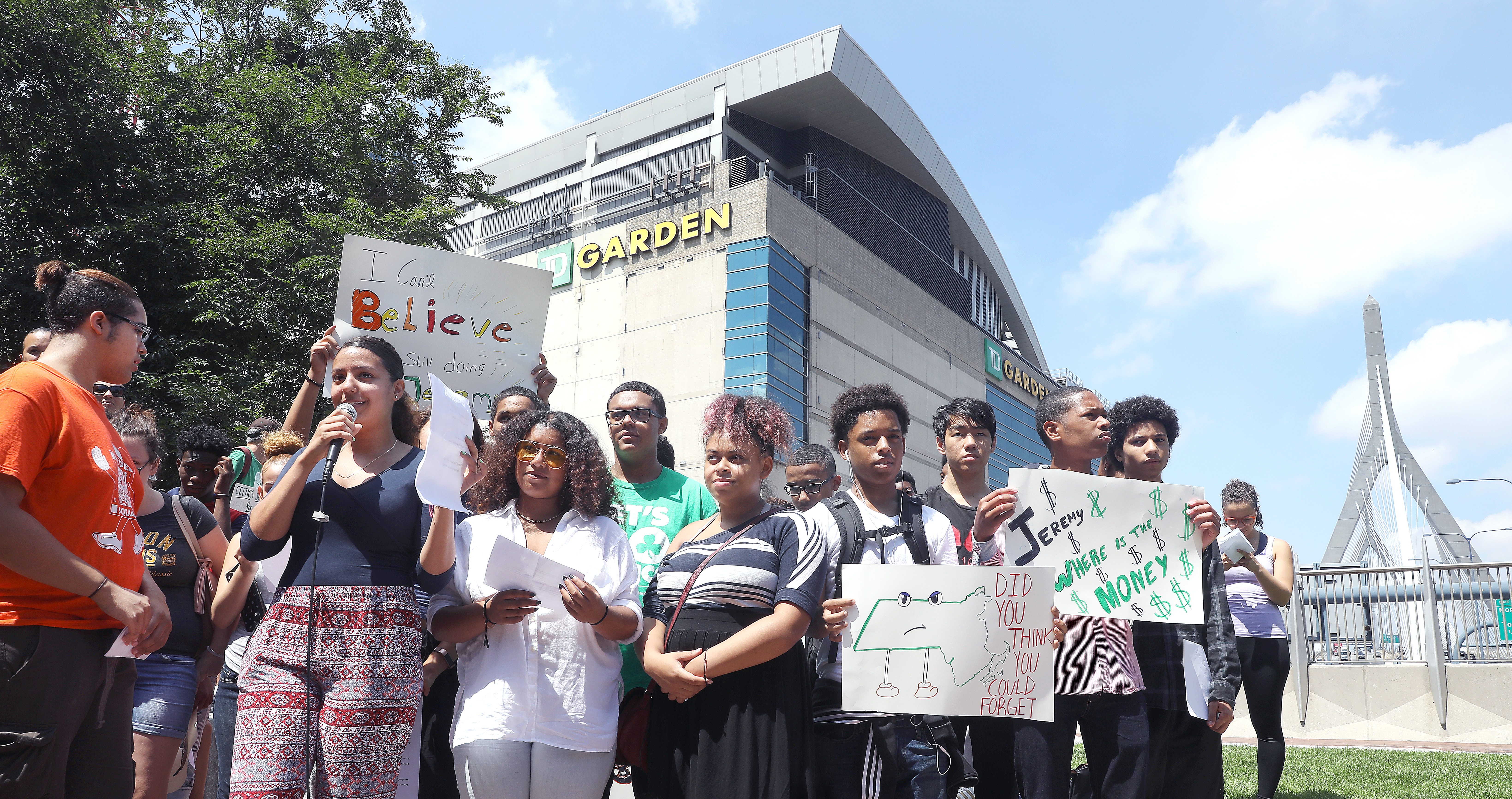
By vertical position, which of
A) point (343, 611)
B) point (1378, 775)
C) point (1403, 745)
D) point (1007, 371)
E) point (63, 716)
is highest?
point (1007, 371)

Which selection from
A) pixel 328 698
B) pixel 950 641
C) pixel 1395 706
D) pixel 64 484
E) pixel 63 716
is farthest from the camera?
pixel 1395 706

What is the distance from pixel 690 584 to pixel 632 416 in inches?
50.1

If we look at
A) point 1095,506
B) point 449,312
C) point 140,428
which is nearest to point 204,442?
point 140,428

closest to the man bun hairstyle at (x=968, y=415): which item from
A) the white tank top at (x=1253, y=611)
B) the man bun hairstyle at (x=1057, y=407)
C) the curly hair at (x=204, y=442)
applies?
the man bun hairstyle at (x=1057, y=407)

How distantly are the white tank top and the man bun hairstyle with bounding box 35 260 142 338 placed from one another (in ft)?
19.3

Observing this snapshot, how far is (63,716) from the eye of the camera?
8.33 ft

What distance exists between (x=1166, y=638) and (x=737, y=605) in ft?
6.25

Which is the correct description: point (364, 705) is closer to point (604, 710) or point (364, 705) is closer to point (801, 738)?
point (604, 710)

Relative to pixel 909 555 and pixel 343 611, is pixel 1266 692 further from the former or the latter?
pixel 343 611

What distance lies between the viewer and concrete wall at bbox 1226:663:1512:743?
10438 mm

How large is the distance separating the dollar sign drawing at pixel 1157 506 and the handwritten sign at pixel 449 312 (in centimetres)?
300

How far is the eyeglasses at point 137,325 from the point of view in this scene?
9.64 feet

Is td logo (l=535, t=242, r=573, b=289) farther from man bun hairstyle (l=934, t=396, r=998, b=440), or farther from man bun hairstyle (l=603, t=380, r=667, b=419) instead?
man bun hairstyle (l=934, t=396, r=998, b=440)

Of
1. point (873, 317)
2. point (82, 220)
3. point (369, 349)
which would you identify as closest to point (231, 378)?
point (82, 220)
